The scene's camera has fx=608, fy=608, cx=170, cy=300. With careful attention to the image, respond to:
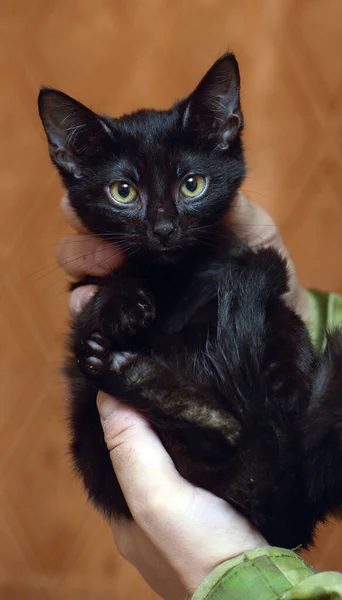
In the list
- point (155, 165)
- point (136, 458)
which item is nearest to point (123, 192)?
point (155, 165)

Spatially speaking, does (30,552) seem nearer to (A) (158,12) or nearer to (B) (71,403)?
(B) (71,403)

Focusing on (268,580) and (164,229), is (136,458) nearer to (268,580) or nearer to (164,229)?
(268,580)

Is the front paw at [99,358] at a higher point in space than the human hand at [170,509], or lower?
higher

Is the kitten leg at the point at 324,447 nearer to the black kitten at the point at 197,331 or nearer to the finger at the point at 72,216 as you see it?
the black kitten at the point at 197,331

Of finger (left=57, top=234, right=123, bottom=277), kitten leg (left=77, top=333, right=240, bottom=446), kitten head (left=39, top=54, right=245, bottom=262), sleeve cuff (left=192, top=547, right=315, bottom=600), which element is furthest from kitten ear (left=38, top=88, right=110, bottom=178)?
sleeve cuff (left=192, top=547, right=315, bottom=600)

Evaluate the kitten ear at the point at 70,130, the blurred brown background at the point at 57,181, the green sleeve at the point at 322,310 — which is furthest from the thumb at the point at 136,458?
the blurred brown background at the point at 57,181

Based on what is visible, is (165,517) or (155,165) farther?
(155,165)
